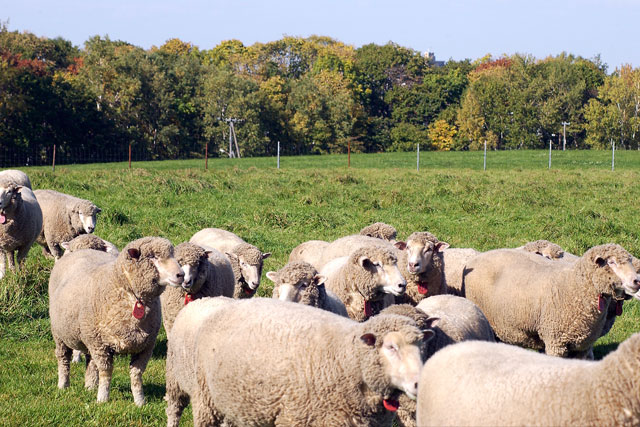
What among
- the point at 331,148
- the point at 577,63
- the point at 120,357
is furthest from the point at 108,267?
the point at 577,63

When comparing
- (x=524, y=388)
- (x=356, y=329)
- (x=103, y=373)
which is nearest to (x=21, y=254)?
(x=103, y=373)

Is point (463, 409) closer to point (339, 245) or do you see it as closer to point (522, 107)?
point (339, 245)

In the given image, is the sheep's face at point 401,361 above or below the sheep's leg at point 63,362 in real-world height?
above

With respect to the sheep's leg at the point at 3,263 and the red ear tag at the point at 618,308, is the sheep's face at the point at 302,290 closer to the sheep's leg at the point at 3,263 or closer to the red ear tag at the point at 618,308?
the red ear tag at the point at 618,308

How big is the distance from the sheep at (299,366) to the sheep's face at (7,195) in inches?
321

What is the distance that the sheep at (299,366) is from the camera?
4.51 m

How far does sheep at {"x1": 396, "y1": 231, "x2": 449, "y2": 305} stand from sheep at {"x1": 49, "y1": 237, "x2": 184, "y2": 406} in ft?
9.80

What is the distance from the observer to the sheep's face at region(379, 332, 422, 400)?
4.39m

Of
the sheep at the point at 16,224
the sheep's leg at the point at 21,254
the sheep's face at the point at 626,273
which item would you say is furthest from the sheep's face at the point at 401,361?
the sheep's leg at the point at 21,254

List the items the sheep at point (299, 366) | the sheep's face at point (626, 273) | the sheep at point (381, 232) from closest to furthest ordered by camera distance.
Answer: the sheep at point (299, 366), the sheep's face at point (626, 273), the sheep at point (381, 232)

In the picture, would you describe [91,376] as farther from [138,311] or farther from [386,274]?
[386,274]

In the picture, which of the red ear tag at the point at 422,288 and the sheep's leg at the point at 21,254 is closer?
the red ear tag at the point at 422,288

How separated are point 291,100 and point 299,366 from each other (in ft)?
217

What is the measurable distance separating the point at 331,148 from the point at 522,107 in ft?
66.7
